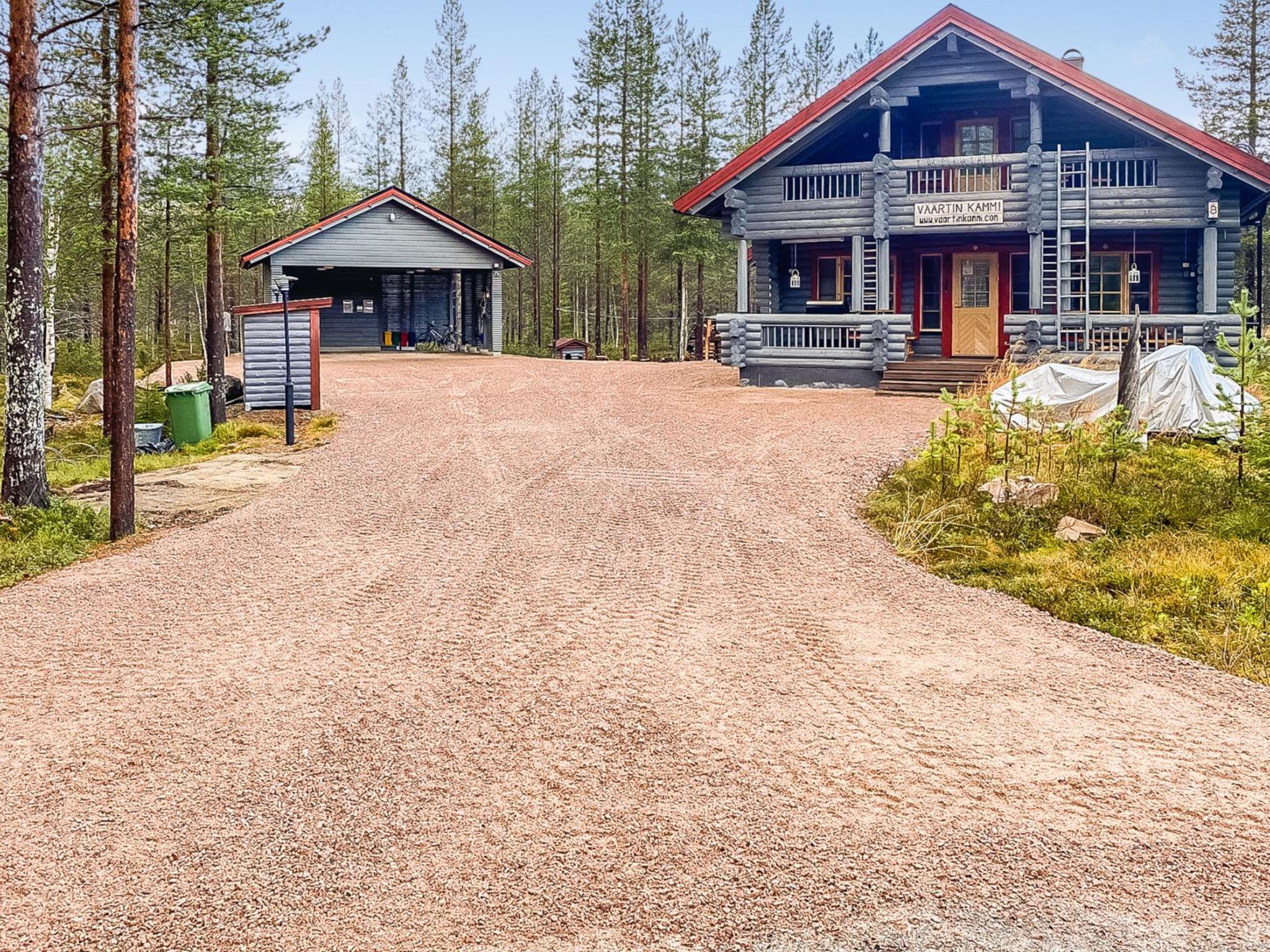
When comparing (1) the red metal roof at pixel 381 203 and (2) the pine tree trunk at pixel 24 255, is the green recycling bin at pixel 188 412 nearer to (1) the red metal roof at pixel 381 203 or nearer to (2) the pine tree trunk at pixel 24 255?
(2) the pine tree trunk at pixel 24 255

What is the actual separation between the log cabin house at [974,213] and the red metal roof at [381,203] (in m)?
11.9

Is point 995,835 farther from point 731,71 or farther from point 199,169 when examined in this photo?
point 731,71

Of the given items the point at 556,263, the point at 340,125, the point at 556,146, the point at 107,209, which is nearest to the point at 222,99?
the point at 107,209

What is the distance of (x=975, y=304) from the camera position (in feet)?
79.7

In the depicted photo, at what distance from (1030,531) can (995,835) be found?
595cm

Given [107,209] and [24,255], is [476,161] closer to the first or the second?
[107,209]

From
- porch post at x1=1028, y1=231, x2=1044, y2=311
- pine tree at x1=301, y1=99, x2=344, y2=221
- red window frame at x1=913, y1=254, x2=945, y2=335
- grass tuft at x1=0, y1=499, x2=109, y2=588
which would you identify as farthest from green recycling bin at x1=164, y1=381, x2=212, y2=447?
pine tree at x1=301, y1=99, x2=344, y2=221

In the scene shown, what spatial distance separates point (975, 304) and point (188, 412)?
16.2 m

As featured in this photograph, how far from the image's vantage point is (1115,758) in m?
5.45

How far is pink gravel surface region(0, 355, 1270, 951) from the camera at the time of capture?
4.14 meters

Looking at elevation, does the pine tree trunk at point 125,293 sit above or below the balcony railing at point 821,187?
below

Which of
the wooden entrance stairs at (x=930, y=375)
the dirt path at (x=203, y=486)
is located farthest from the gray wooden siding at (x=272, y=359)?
the wooden entrance stairs at (x=930, y=375)

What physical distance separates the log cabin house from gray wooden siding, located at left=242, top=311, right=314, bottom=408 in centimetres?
882

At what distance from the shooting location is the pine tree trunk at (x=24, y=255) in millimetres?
11531
